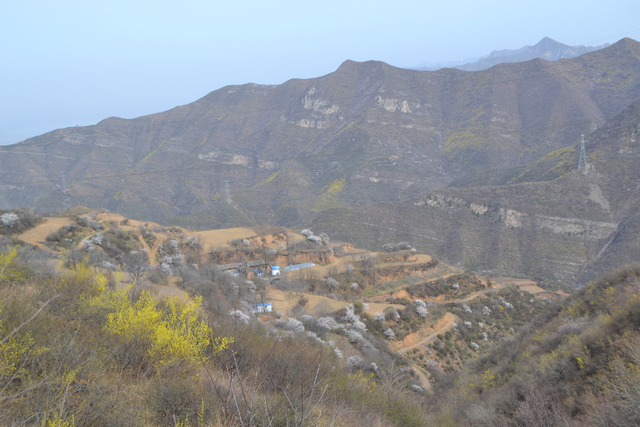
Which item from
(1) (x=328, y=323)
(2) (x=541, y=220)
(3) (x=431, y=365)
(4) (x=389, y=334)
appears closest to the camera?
(1) (x=328, y=323)

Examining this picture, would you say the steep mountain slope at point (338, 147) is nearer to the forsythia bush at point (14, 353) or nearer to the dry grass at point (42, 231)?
the dry grass at point (42, 231)

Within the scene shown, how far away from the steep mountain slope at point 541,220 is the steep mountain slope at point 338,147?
115ft

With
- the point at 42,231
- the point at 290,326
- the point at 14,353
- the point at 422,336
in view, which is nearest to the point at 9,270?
the point at 14,353

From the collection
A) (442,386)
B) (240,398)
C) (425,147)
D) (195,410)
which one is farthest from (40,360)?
(425,147)

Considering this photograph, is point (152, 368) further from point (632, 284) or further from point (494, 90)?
point (494, 90)

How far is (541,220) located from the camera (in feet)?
223

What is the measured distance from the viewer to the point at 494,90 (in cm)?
16988

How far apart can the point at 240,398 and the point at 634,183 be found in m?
83.5

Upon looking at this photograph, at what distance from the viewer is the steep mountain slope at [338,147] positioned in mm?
119812

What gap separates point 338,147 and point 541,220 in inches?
3840

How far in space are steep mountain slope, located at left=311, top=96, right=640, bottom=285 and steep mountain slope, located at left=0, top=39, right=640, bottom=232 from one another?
35.0 m

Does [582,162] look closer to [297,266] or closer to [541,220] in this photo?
[541,220]

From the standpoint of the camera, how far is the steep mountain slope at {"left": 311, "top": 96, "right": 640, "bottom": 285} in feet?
196

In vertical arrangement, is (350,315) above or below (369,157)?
below
